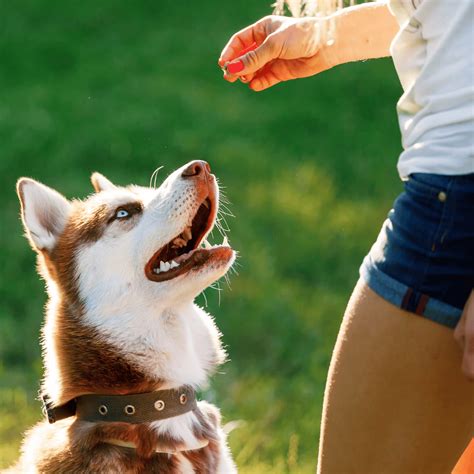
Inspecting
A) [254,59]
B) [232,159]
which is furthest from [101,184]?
[232,159]

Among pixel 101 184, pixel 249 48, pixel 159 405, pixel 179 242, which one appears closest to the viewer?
pixel 159 405

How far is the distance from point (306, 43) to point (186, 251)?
82cm

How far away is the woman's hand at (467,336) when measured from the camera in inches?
85.0

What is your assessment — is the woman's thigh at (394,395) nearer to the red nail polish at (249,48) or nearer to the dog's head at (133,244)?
the dog's head at (133,244)

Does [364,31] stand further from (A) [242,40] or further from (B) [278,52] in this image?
(A) [242,40]

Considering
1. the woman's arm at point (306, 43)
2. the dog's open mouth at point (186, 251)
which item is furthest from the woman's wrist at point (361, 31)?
the dog's open mouth at point (186, 251)

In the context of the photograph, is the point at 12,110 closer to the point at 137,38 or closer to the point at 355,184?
the point at 137,38

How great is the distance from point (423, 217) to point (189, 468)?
129cm

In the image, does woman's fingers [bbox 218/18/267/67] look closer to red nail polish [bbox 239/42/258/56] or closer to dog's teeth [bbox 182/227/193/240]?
red nail polish [bbox 239/42/258/56]

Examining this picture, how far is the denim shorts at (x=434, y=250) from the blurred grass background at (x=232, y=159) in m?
2.38

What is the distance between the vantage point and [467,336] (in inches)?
85.0

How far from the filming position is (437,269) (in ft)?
7.34

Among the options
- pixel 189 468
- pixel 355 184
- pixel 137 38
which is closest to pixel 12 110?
pixel 137 38

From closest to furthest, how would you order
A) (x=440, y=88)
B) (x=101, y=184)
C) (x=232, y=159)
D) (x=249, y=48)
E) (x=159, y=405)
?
(x=440, y=88), (x=159, y=405), (x=249, y=48), (x=101, y=184), (x=232, y=159)
